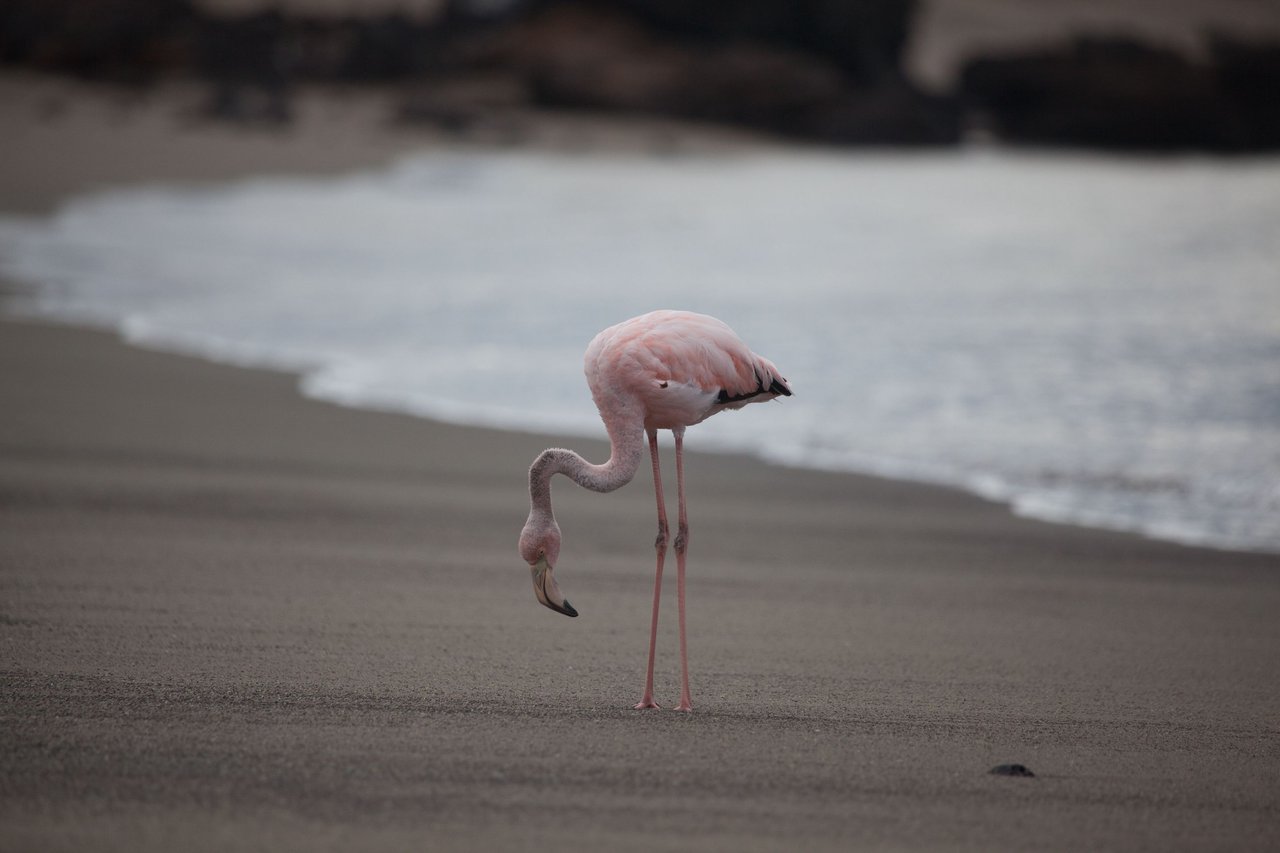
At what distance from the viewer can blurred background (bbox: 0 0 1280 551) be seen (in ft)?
32.8

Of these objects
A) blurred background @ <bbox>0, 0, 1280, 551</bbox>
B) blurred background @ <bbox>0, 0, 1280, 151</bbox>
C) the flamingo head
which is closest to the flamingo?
the flamingo head

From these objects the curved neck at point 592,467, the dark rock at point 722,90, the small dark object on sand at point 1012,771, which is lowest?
the small dark object on sand at point 1012,771

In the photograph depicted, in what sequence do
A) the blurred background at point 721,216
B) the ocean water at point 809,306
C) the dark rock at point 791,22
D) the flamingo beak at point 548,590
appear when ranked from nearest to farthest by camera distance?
the flamingo beak at point 548,590 < the ocean water at point 809,306 < the blurred background at point 721,216 < the dark rock at point 791,22

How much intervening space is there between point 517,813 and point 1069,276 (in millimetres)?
16130

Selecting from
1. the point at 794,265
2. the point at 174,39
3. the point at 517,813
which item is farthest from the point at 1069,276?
the point at 174,39

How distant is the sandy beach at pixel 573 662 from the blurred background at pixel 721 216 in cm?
141

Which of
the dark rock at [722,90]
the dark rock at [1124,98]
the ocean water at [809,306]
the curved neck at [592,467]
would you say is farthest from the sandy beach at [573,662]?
the dark rock at [1124,98]

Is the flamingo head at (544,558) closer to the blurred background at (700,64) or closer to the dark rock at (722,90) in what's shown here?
the blurred background at (700,64)

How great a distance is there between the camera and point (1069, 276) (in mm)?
18359

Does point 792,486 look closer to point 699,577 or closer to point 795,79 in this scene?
point 699,577

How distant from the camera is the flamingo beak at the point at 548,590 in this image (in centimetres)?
427

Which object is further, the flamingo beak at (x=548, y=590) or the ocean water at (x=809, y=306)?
the ocean water at (x=809, y=306)

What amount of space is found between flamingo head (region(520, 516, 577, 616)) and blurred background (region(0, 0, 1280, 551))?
13.1 ft

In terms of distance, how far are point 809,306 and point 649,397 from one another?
1098 centimetres
